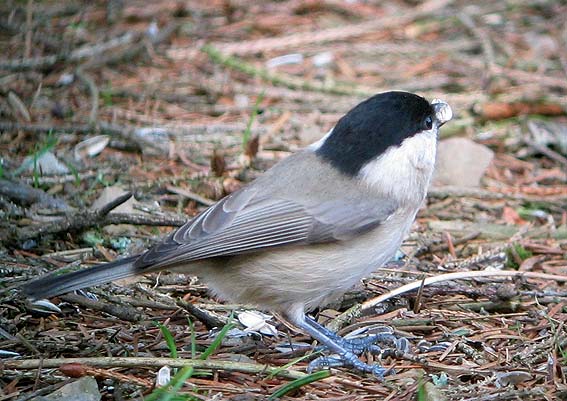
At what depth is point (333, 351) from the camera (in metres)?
2.98

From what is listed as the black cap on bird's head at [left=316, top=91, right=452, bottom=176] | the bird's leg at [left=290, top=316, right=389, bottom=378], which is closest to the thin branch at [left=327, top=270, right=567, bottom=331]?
the bird's leg at [left=290, top=316, right=389, bottom=378]

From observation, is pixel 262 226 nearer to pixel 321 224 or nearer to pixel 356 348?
pixel 321 224

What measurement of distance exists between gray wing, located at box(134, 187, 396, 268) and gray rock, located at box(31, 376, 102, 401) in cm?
46

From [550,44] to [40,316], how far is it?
4132 mm

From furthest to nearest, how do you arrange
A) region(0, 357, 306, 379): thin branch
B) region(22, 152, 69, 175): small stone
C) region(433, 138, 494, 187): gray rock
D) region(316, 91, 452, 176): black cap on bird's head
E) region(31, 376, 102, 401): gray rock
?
region(433, 138, 494, 187): gray rock < region(22, 152, 69, 175): small stone < region(316, 91, 452, 176): black cap on bird's head < region(0, 357, 306, 379): thin branch < region(31, 376, 102, 401): gray rock

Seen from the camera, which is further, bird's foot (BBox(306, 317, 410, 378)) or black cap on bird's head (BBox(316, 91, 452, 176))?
black cap on bird's head (BBox(316, 91, 452, 176))

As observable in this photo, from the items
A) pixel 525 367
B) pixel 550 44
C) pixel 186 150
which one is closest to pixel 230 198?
pixel 525 367

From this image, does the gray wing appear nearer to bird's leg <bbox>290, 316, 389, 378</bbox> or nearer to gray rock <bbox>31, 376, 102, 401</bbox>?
bird's leg <bbox>290, 316, 389, 378</bbox>

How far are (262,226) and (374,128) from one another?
52cm

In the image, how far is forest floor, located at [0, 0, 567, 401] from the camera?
282cm

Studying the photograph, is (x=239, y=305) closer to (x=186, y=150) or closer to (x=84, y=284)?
(x=84, y=284)

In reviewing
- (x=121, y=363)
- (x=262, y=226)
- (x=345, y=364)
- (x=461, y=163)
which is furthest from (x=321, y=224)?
(x=461, y=163)

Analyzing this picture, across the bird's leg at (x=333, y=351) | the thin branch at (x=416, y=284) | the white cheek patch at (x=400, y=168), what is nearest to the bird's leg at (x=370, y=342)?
the bird's leg at (x=333, y=351)

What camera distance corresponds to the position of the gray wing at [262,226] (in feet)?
9.68
